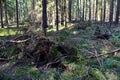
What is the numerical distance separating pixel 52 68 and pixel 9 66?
141 centimetres

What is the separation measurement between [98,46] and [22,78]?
14.9ft

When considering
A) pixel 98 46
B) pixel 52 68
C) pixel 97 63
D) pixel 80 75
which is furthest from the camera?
pixel 98 46

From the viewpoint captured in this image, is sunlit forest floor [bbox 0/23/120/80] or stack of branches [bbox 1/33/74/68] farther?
stack of branches [bbox 1/33/74/68]

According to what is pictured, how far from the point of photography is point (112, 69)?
19.4 ft

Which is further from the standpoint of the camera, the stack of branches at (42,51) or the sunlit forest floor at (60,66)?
the stack of branches at (42,51)

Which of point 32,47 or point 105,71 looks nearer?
point 105,71

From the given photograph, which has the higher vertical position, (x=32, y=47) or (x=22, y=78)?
(x=32, y=47)

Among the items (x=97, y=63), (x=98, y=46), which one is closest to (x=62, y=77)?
(x=97, y=63)

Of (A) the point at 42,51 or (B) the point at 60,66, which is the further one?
(A) the point at 42,51

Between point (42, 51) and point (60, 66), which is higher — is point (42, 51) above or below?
above

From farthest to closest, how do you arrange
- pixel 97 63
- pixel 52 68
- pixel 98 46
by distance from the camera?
pixel 98 46 → pixel 97 63 → pixel 52 68

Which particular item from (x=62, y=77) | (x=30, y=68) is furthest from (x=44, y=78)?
(x=30, y=68)

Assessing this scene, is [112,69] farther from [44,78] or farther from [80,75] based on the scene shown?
[44,78]

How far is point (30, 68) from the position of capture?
608 cm
